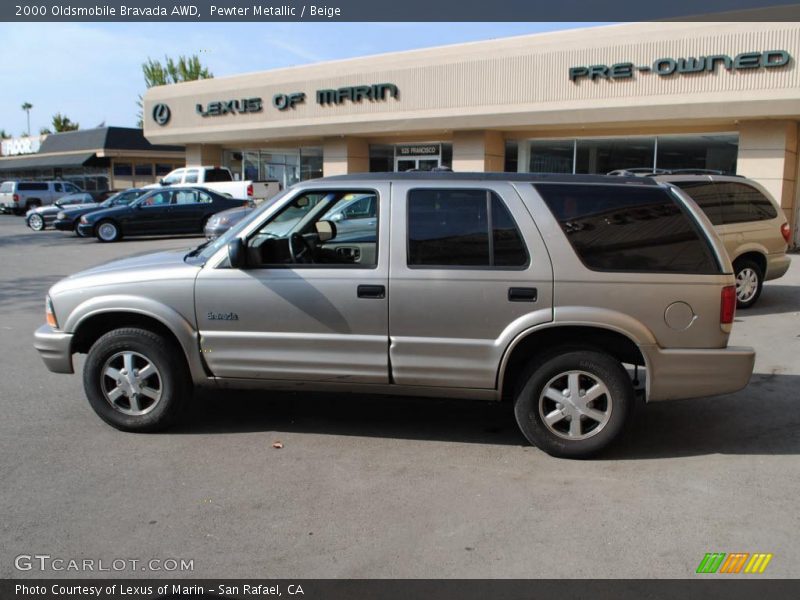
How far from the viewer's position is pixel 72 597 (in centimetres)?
322

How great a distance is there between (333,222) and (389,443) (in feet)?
5.62

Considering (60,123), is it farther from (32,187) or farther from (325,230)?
(325,230)

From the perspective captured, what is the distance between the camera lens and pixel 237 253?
4.89 m

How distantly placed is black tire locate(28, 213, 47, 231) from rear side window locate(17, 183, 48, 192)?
47.7 ft

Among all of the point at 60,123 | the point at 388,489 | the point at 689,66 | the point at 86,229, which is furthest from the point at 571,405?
the point at 60,123

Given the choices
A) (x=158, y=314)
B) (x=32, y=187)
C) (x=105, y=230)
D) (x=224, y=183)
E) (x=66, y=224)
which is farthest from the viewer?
(x=32, y=187)

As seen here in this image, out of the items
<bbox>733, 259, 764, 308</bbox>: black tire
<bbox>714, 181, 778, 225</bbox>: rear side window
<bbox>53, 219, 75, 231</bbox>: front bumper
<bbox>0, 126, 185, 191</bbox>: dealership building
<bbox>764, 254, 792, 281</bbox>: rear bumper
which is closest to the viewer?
<bbox>714, 181, 778, 225</bbox>: rear side window

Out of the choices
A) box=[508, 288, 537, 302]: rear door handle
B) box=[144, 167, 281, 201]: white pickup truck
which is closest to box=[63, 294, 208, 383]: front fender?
box=[508, 288, 537, 302]: rear door handle

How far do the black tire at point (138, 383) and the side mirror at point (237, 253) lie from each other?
0.85 m

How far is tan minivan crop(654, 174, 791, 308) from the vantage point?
32.2ft

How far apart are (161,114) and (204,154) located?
7.90 ft

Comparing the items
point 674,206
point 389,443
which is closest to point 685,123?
point 674,206

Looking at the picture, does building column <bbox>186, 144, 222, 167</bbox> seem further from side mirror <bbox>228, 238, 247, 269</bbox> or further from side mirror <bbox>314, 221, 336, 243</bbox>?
side mirror <bbox>228, 238, 247, 269</bbox>

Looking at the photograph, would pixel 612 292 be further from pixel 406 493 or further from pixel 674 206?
pixel 406 493
